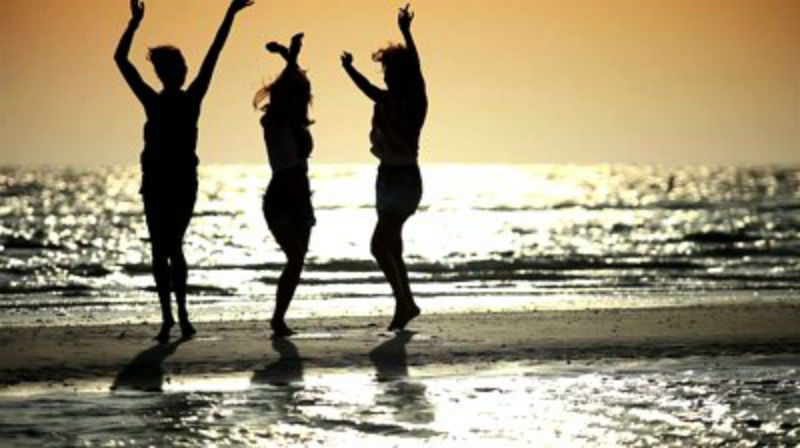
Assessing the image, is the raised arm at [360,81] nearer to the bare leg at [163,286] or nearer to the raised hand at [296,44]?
the raised hand at [296,44]

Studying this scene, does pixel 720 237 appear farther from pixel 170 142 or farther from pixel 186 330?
pixel 170 142

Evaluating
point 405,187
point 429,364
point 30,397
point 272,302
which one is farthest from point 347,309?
point 30,397

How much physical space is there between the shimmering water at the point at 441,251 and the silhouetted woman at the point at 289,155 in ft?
18.8

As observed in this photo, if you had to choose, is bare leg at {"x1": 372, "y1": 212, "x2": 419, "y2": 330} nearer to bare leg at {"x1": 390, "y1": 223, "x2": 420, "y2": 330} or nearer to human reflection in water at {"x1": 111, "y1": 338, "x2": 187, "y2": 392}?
bare leg at {"x1": 390, "y1": 223, "x2": 420, "y2": 330}

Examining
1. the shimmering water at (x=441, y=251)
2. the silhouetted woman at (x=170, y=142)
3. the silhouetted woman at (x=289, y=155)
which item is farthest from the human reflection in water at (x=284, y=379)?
the shimmering water at (x=441, y=251)

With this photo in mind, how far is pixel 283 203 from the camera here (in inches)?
493

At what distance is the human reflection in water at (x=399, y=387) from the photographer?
28.3 feet

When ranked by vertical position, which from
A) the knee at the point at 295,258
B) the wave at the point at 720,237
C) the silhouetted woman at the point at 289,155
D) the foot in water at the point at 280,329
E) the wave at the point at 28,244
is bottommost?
the foot in water at the point at 280,329

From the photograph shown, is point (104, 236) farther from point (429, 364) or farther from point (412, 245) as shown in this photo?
point (429, 364)

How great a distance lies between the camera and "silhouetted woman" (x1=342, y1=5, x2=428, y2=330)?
1280cm

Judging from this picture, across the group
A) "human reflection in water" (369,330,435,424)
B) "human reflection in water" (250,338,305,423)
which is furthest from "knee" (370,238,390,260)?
"human reflection in water" (250,338,305,423)

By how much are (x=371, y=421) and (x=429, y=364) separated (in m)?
2.39

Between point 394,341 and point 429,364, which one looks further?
point 394,341

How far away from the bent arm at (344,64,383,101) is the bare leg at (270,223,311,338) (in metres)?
1.21
